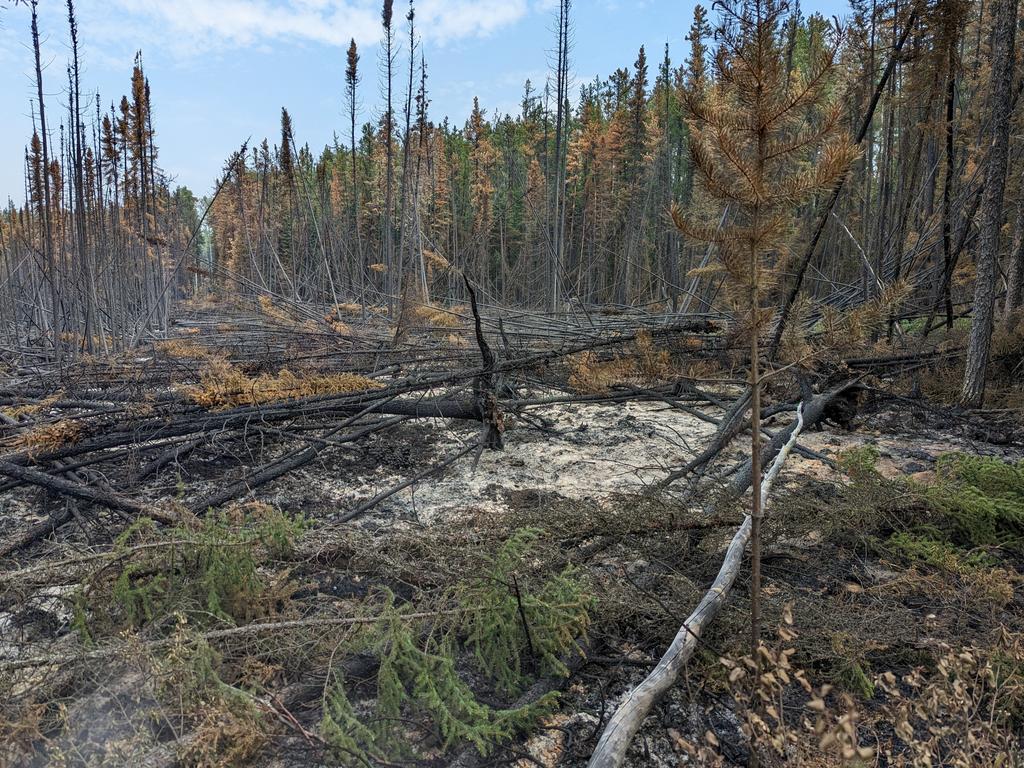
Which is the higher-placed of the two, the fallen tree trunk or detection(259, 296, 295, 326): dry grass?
detection(259, 296, 295, 326): dry grass

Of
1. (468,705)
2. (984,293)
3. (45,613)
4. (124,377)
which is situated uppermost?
(984,293)

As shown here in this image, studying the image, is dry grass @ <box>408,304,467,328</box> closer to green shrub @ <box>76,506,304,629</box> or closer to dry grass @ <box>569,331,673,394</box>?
dry grass @ <box>569,331,673,394</box>

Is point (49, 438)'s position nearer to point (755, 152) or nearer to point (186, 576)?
point (186, 576)

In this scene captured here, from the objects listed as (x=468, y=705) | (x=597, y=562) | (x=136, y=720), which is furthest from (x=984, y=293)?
(x=136, y=720)

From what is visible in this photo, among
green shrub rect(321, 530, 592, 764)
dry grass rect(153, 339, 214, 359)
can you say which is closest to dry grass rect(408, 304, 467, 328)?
dry grass rect(153, 339, 214, 359)

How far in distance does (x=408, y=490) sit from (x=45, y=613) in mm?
1958

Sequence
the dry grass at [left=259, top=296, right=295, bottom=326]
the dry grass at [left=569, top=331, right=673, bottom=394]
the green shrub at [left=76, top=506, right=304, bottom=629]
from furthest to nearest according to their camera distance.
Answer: the dry grass at [left=259, top=296, right=295, bottom=326], the dry grass at [left=569, top=331, right=673, bottom=394], the green shrub at [left=76, top=506, right=304, bottom=629]

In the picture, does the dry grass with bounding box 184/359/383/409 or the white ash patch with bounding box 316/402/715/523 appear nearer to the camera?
the white ash patch with bounding box 316/402/715/523

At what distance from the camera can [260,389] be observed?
395cm

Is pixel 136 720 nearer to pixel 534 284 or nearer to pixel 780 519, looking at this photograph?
pixel 780 519

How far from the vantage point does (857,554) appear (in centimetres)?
269

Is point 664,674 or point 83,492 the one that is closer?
point 664,674

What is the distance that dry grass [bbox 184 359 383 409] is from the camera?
3.86 m

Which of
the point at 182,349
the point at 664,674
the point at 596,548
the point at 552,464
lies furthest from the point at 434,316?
the point at 664,674
